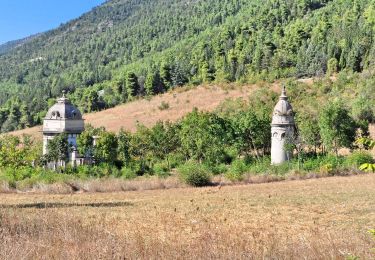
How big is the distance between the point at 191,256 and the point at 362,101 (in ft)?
165

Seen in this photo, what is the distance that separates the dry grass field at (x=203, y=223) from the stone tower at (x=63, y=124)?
15.4 metres

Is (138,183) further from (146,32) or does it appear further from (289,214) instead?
(146,32)

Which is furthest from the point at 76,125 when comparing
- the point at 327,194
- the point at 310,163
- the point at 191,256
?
the point at 191,256

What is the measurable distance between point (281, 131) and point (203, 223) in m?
23.0

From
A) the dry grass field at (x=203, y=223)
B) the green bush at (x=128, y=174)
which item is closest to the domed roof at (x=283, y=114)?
the dry grass field at (x=203, y=223)

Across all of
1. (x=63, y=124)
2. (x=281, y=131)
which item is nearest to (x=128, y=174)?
→ (x=63, y=124)

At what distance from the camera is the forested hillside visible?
81.9 meters

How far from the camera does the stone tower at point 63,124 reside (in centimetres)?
4153

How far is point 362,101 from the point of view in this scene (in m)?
53.8

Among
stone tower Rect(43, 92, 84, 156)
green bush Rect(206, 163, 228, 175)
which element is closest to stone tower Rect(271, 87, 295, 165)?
green bush Rect(206, 163, 228, 175)

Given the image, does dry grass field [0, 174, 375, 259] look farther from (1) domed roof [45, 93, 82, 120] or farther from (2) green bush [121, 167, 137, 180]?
(1) domed roof [45, 93, 82, 120]

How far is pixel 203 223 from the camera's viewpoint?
1500 centimetres

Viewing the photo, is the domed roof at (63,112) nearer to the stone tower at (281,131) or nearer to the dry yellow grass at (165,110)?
the stone tower at (281,131)

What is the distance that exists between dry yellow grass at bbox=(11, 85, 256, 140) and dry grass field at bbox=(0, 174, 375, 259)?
44967mm
